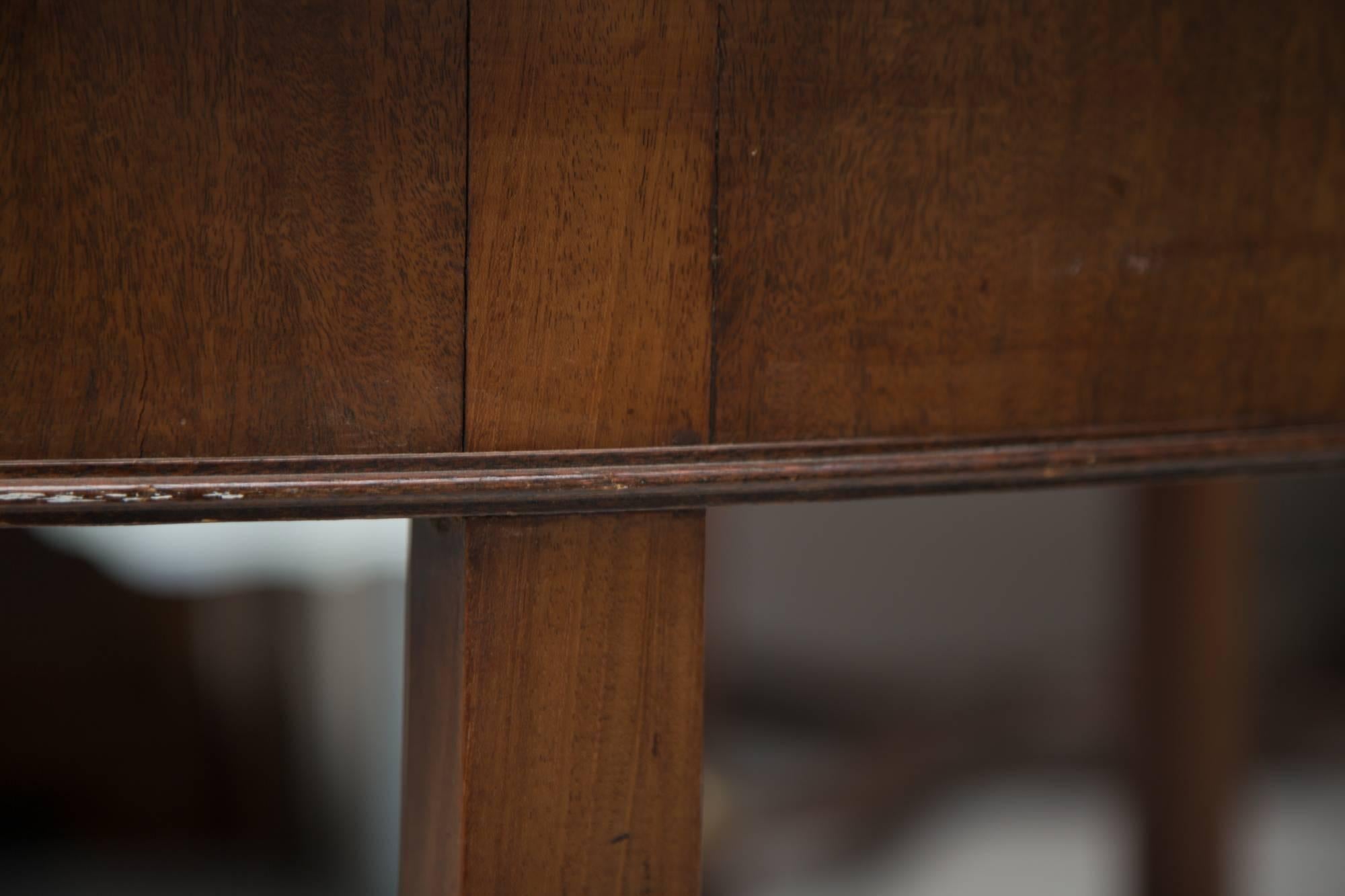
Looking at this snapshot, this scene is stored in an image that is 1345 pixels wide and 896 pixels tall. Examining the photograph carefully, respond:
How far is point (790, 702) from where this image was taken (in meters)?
1.99

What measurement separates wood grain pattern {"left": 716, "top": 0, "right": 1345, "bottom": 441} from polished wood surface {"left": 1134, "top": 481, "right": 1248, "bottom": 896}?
575 millimetres

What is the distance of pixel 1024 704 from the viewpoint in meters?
2.15

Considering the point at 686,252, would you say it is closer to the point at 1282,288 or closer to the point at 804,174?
the point at 804,174

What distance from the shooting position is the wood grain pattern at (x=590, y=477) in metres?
0.51

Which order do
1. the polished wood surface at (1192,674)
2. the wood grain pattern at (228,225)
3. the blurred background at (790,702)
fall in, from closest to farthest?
1. the wood grain pattern at (228,225)
2. the blurred background at (790,702)
3. the polished wood surface at (1192,674)

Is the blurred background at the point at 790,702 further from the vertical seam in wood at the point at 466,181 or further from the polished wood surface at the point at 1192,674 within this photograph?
the vertical seam in wood at the point at 466,181

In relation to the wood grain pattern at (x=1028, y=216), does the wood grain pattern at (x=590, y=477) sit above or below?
below

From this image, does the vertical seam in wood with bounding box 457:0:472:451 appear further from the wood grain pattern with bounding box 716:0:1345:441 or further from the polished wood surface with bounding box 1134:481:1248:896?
the polished wood surface with bounding box 1134:481:1248:896

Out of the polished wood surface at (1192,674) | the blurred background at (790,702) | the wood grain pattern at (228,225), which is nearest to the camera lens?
the wood grain pattern at (228,225)

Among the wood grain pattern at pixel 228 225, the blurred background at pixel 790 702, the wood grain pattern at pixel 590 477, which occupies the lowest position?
the blurred background at pixel 790 702

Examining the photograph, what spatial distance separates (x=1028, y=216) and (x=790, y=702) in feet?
4.81

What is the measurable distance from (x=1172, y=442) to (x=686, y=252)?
318 millimetres

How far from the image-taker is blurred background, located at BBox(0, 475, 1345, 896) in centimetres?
105

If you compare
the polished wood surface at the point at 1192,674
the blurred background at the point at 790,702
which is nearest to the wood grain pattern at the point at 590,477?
the blurred background at the point at 790,702
